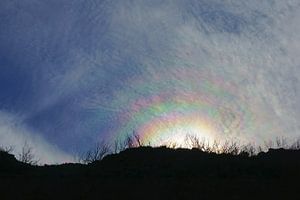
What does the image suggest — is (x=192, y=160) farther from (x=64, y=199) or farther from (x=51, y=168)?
(x=64, y=199)

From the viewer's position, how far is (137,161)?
3284 centimetres

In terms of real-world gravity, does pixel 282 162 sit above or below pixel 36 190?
above

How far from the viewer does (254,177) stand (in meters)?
23.9

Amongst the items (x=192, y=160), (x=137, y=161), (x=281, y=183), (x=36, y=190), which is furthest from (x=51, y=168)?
(x=281, y=183)

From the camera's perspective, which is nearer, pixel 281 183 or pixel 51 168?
pixel 281 183

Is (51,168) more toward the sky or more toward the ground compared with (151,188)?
more toward the sky

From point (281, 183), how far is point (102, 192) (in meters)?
7.32

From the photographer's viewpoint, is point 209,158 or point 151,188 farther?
point 209,158

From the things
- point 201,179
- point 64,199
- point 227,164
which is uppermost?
point 227,164

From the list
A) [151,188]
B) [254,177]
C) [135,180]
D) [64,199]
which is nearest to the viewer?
[64,199]

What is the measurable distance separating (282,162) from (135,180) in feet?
35.5

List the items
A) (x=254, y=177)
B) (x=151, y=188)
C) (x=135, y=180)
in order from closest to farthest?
(x=151, y=188)
(x=135, y=180)
(x=254, y=177)

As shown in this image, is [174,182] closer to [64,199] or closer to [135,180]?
[135,180]

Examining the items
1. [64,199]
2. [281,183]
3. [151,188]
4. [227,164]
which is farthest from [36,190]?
[227,164]
